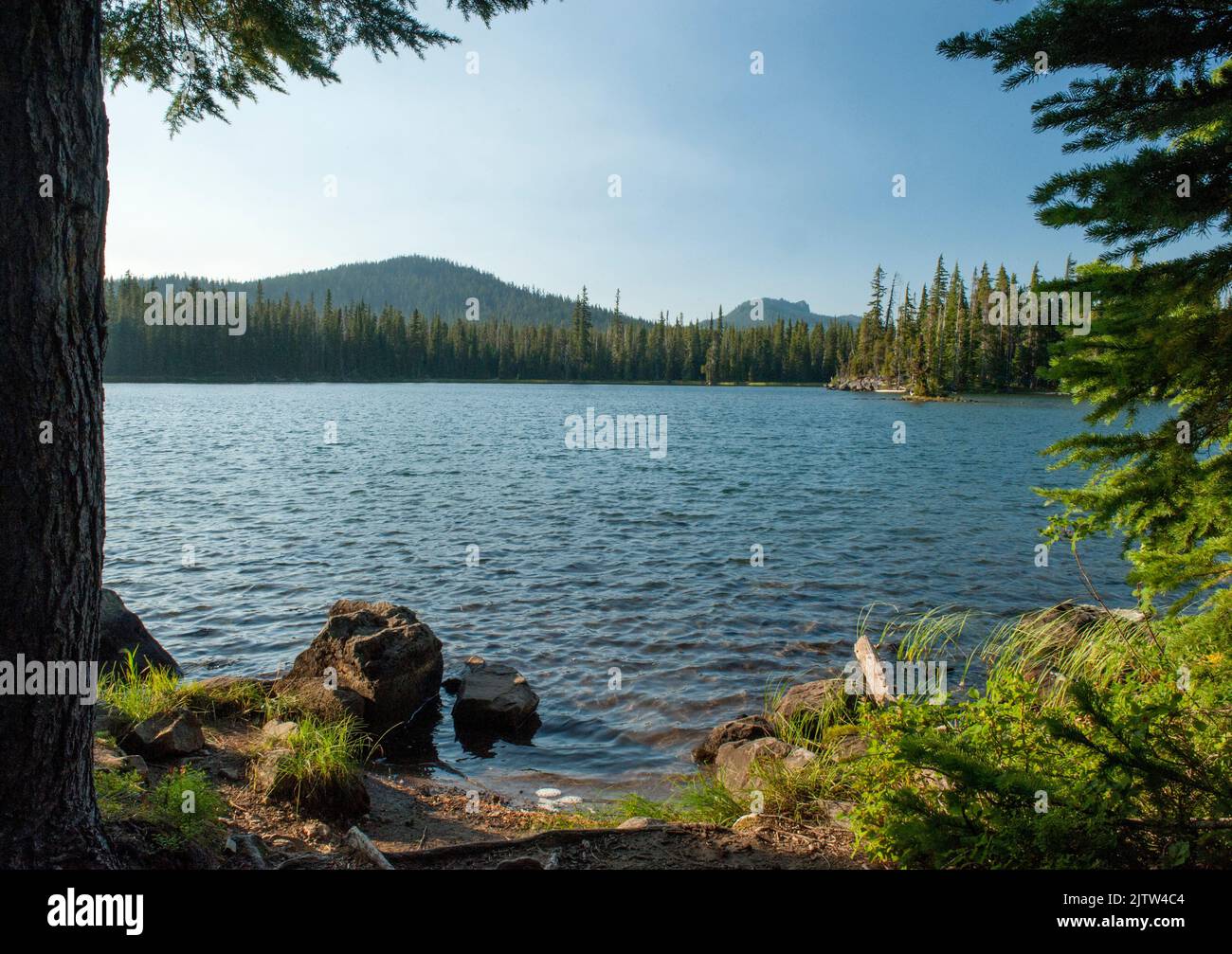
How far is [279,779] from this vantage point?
5785mm

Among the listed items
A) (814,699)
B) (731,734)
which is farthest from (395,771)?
(814,699)

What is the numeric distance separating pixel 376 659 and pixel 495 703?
160cm

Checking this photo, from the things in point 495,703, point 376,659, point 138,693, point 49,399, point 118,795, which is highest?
point 49,399

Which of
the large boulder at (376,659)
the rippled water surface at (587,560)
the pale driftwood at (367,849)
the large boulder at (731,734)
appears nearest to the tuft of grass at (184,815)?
the pale driftwood at (367,849)

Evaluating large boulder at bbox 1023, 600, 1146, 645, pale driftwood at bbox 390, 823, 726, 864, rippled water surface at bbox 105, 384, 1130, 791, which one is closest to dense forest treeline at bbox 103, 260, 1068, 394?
rippled water surface at bbox 105, 384, 1130, 791

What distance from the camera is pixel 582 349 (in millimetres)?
142625

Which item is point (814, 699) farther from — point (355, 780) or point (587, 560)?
point (587, 560)

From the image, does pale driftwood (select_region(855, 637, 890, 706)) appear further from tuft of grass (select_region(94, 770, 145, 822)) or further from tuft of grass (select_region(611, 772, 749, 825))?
tuft of grass (select_region(94, 770, 145, 822))

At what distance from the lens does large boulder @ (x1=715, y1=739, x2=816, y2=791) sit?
20.3 feet

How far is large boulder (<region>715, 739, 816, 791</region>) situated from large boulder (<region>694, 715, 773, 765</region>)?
0.29 metres

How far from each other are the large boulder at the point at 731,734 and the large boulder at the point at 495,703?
2.33m
